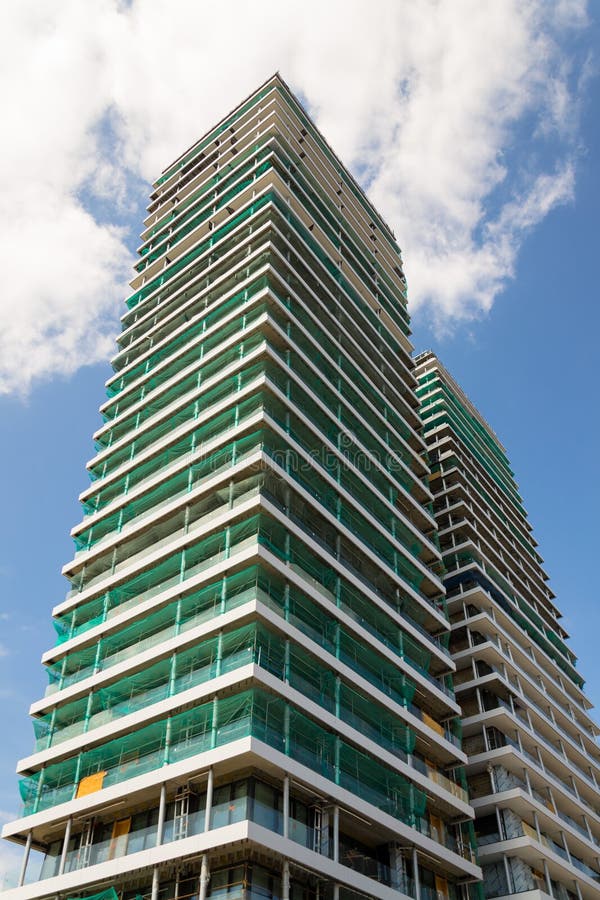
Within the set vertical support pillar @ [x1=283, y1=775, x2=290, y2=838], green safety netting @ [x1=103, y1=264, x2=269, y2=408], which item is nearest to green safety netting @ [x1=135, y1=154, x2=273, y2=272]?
green safety netting @ [x1=103, y1=264, x2=269, y2=408]

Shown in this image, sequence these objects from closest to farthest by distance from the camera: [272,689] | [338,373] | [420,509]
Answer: [272,689] < [338,373] < [420,509]

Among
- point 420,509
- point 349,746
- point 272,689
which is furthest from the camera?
point 420,509

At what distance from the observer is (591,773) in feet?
192

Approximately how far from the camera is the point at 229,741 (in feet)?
90.8

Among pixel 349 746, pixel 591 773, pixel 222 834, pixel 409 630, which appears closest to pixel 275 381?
pixel 409 630

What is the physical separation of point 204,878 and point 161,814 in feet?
10.7

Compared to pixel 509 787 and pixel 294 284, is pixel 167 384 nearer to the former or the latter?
pixel 294 284

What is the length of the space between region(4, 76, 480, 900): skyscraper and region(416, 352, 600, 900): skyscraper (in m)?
3.68

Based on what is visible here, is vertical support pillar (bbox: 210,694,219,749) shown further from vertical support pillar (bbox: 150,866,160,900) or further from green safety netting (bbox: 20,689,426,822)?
vertical support pillar (bbox: 150,866,160,900)

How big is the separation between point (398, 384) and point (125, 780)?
34.7m

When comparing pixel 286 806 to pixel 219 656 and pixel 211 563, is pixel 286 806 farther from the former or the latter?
pixel 211 563

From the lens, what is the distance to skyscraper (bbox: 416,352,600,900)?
42781 mm

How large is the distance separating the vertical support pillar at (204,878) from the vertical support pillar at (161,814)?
2.35 metres

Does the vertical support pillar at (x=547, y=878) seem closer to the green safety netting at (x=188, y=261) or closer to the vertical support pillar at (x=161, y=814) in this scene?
the vertical support pillar at (x=161, y=814)
